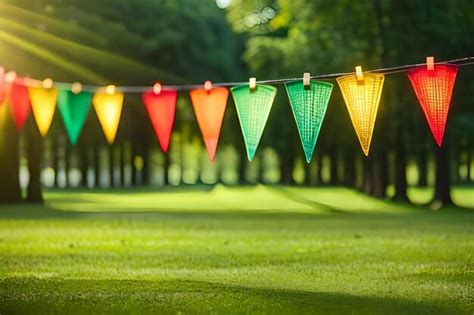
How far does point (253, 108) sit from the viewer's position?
1350 cm

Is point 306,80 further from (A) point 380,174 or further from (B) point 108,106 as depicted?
(A) point 380,174

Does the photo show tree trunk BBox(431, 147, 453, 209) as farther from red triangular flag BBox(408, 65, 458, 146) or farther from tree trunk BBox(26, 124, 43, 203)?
red triangular flag BBox(408, 65, 458, 146)

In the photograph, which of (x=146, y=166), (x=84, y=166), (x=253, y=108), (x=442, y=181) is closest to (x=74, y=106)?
(x=253, y=108)

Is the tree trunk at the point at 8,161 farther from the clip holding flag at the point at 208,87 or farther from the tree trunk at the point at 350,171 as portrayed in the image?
the tree trunk at the point at 350,171

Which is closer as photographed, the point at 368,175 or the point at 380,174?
the point at 380,174

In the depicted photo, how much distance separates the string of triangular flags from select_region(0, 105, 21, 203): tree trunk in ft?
50.4

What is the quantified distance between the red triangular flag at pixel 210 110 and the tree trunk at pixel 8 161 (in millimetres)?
18279

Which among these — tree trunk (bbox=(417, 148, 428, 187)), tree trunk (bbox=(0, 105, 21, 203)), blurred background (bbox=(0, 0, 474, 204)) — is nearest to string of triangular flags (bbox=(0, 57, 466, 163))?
blurred background (bbox=(0, 0, 474, 204))

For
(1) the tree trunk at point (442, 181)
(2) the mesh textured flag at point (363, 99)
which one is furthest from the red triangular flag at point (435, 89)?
(1) the tree trunk at point (442, 181)

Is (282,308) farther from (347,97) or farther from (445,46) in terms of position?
(445,46)

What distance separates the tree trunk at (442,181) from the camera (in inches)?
1260

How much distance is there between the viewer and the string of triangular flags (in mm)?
12438

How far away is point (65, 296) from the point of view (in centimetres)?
1117

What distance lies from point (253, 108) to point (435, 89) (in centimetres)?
236
